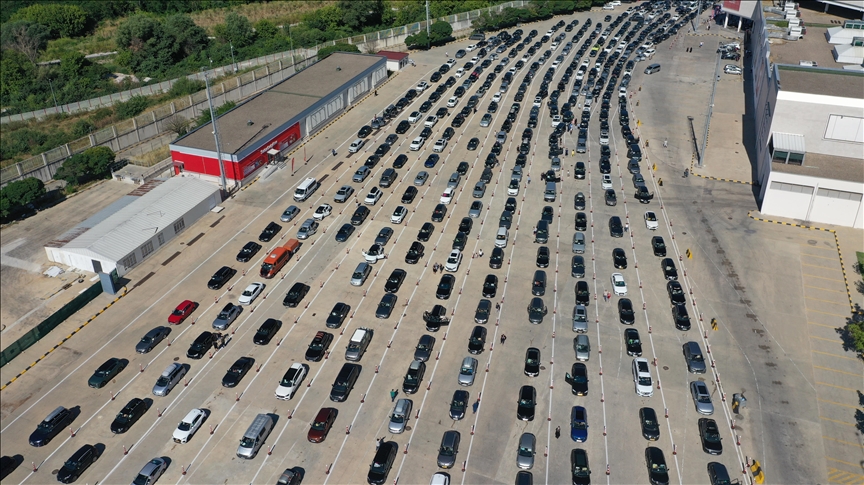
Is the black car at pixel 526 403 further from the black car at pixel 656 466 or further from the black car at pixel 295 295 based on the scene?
the black car at pixel 295 295

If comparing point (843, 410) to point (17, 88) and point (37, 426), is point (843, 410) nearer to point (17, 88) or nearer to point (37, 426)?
point (37, 426)

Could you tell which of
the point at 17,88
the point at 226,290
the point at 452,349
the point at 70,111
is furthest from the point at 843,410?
the point at 17,88

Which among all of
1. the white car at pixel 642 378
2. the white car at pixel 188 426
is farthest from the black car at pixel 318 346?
the white car at pixel 642 378

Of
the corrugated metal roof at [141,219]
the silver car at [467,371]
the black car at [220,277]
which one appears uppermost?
the corrugated metal roof at [141,219]

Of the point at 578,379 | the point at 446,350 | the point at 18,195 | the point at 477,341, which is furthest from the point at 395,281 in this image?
the point at 18,195

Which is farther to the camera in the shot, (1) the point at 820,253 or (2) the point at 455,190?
(2) the point at 455,190

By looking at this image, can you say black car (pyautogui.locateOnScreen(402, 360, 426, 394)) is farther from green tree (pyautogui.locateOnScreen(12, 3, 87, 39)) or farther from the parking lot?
green tree (pyautogui.locateOnScreen(12, 3, 87, 39))
